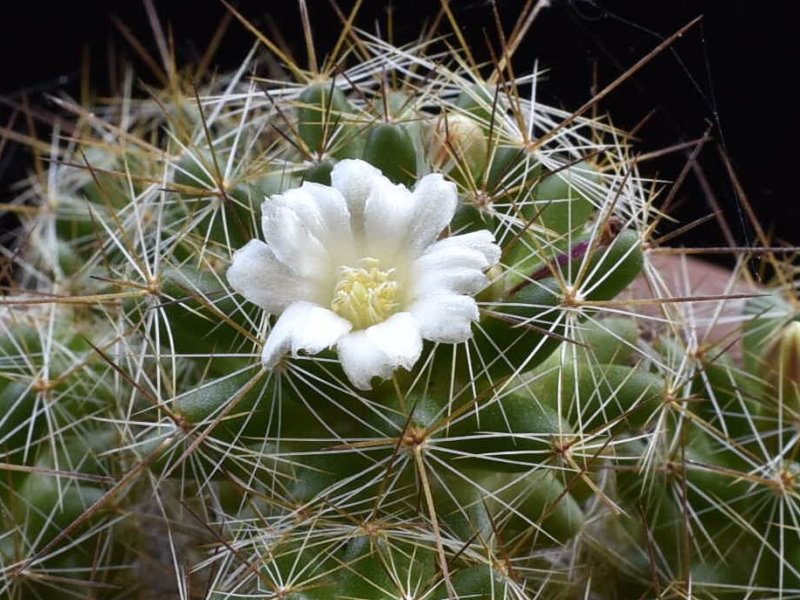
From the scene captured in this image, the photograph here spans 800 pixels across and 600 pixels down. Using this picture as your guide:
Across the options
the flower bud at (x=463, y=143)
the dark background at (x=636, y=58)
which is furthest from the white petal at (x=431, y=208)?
the dark background at (x=636, y=58)

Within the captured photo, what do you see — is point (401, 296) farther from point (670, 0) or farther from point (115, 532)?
point (670, 0)

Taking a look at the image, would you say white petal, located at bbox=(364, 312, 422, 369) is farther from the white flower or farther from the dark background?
the dark background

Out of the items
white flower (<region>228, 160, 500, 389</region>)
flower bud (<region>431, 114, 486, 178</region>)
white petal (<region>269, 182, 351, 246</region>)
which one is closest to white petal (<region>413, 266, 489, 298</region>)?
white flower (<region>228, 160, 500, 389</region>)

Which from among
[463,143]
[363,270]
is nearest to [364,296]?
[363,270]

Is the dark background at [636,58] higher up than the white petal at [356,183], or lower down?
lower down

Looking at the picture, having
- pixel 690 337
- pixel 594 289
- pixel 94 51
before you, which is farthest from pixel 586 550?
pixel 94 51

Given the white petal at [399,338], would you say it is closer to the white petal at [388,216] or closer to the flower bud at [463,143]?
the white petal at [388,216]

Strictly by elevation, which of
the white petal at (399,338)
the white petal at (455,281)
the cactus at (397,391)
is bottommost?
the cactus at (397,391)
